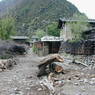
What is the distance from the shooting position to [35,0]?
280ft

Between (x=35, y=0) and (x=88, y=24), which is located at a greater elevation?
(x=35, y=0)

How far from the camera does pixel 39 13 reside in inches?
2825

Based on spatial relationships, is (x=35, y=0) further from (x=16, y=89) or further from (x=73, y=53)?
(x=16, y=89)

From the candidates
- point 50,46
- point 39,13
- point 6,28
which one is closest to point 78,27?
point 50,46

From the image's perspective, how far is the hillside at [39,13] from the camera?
63.7 metres

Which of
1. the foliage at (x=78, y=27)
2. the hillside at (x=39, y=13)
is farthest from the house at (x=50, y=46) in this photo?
the hillside at (x=39, y=13)

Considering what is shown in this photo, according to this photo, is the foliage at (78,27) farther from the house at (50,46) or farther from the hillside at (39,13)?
the hillside at (39,13)

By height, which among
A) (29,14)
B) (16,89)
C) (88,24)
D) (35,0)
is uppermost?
(35,0)

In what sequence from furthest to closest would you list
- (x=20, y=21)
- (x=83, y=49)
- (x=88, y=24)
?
(x=20, y=21), (x=88, y=24), (x=83, y=49)

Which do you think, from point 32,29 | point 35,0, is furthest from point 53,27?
point 35,0

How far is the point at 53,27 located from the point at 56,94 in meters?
39.4

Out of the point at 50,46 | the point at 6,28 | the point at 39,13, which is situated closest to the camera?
the point at 50,46

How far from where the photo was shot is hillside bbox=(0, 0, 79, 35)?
209ft

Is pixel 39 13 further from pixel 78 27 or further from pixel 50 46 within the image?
pixel 78 27
